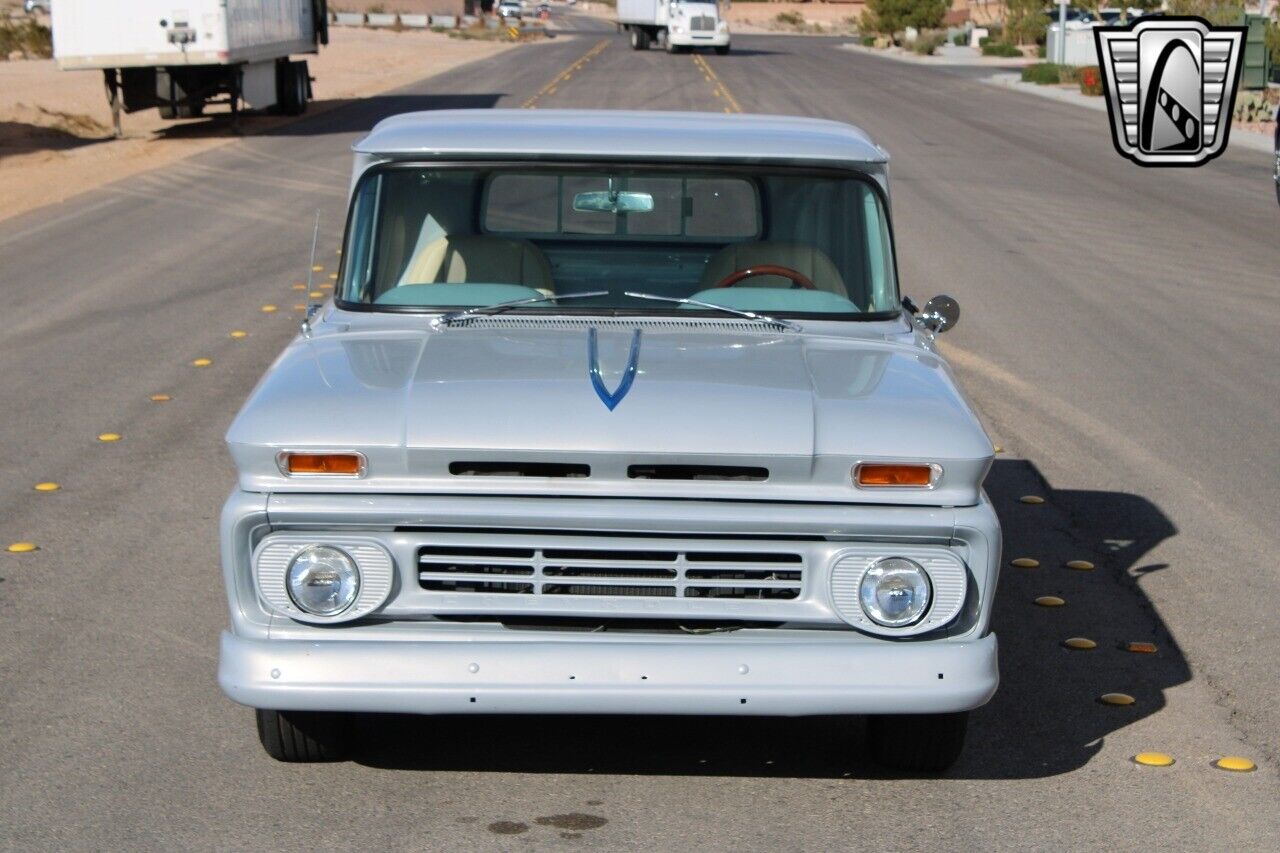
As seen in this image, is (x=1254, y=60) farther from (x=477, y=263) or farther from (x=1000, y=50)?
(x=1000, y=50)

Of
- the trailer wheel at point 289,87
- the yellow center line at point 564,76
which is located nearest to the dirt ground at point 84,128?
the trailer wheel at point 289,87

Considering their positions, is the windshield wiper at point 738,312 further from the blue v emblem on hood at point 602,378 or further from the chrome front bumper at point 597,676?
the chrome front bumper at point 597,676

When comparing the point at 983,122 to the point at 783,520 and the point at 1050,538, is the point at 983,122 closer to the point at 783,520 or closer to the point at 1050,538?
the point at 1050,538

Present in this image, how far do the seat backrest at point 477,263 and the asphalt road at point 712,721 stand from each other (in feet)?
4.68

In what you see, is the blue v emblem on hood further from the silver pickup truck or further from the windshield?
the windshield

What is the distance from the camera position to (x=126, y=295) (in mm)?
13109

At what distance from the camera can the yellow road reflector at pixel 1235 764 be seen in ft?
15.5

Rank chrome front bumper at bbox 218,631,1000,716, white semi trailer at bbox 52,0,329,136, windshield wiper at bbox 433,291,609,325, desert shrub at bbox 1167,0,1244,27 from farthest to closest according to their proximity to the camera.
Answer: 1. desert shrub at bbox 1167,0,1244,27
2. white semi trailer at bbox 52,0,329,136
3. windshield wiper at bbox 433,291,609,325
4. chrome front bumper at bbox 218,631,1000,716

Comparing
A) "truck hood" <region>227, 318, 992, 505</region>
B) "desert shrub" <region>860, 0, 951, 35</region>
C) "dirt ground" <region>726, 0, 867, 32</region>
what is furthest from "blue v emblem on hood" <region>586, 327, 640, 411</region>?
"dirt ground" <region>726, 0, 867, 32</region>

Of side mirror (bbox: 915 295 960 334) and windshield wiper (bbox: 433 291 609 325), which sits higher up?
windshield wiper (bbox: 433 291 609 325)

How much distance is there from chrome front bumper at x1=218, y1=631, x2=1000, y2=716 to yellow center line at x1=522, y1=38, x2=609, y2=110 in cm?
2729

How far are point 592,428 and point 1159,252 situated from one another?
43.0 feet

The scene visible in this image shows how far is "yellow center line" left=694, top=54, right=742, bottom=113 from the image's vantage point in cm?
3275

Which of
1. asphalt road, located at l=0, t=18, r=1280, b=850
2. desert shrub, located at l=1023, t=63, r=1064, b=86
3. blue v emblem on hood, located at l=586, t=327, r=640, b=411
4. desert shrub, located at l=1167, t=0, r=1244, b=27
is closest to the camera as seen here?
blue v emblem on hood, located at l=586, t=327, r=640, b=411
